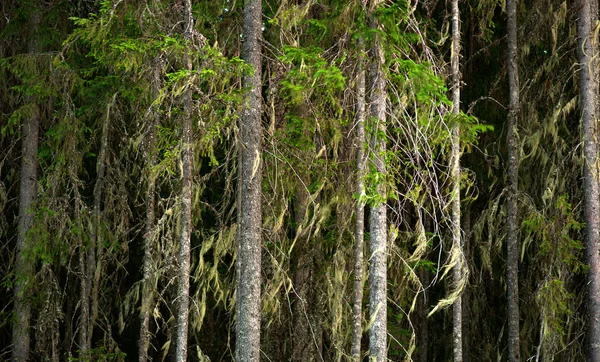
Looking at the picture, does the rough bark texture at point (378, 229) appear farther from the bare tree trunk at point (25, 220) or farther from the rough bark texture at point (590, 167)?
the bare tree trunk at point (25, 220)

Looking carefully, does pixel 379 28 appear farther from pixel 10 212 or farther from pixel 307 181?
pixel 10 212

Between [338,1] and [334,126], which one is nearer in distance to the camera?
[338,1]

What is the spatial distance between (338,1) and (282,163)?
5.94ft

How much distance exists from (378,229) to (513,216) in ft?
14.8

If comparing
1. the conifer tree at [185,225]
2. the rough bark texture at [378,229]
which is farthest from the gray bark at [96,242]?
the rough bark texture at [378,229]

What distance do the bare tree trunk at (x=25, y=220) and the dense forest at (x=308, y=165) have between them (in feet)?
0.11

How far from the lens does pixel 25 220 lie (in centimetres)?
1362

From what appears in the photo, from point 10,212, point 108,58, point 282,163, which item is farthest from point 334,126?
point 10,212

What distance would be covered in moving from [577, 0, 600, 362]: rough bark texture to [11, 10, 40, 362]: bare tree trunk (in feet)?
24.8

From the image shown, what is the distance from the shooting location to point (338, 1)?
912 centimetres

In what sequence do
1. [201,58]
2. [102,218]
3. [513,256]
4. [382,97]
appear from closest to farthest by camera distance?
[382,97], [201,58], [513,256], [102,218]

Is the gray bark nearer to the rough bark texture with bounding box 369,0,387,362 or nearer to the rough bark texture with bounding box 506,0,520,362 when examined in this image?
the rough bark texture with bounding box 369,0,387,362

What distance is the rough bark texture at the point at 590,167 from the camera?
11.3 metres

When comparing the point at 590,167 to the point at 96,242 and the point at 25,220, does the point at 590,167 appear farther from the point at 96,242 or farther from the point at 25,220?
the point at 25,220
